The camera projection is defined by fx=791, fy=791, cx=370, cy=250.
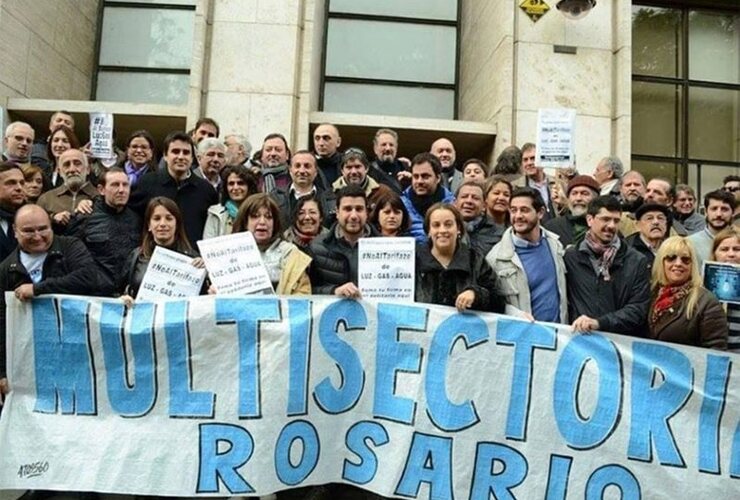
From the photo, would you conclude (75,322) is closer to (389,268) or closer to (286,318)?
(286,318)

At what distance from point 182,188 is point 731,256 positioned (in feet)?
12.9

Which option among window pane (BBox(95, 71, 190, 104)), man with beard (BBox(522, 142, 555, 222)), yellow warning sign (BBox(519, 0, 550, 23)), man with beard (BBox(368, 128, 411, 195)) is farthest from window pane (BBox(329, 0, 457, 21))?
man with beard (BBox(368, 128, 411, 195))

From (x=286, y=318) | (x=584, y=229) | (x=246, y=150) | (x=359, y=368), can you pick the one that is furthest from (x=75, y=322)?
(x=584, y=229)

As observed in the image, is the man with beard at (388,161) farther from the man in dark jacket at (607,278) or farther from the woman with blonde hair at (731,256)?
the woman with blonde hair at (731,256)

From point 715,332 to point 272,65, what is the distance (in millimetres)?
6920

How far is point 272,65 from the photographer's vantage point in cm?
1006

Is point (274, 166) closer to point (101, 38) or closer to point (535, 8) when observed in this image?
point (535, 8)

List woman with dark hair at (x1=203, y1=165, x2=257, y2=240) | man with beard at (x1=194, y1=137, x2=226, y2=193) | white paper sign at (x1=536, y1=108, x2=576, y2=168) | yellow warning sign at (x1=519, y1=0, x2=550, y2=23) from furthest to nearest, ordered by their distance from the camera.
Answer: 1. yellow warning sign at (x1=519, y1=0, x2=550, y2=23)
2. white paper sign at (x1=536, y1=108, x2=576, y2=168)
3. man with beard at (x1=194, y1=137, x2=226, y2=193)
4. woman with dark hair at (x1=203, y1=165, x2=257, y2=240)

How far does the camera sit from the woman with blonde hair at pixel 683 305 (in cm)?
466

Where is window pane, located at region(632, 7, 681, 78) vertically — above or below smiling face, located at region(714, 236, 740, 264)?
above

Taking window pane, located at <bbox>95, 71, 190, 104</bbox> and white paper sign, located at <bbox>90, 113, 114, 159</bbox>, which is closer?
white paper sign, located at <bbox>90, 113, 114, 159</bbox>

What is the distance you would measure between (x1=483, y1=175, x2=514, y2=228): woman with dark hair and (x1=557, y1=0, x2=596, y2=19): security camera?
4.96 metres

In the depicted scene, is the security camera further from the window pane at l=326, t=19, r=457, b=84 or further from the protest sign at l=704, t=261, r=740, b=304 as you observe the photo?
the protest sign at l=704, t=261, r=740, b=304

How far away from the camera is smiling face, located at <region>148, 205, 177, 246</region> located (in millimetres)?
5008
